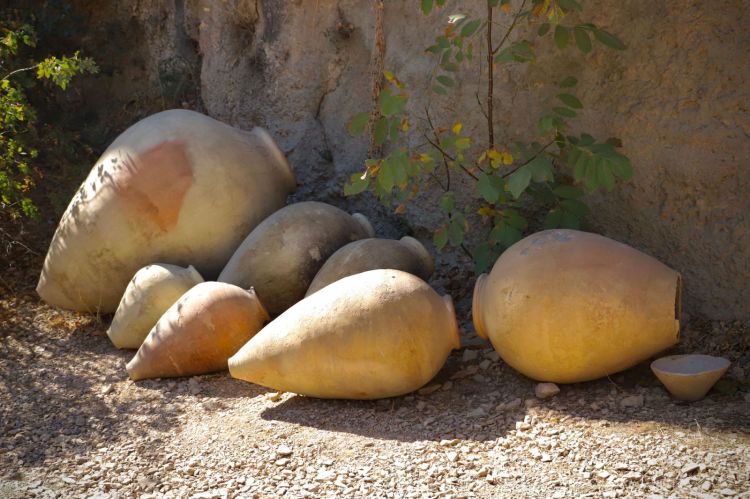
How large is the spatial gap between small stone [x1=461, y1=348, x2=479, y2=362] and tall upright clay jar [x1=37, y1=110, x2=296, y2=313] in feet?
4.50

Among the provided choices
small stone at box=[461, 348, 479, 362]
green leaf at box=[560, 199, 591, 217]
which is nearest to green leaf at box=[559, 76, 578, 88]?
green leaf at box=[560, 199, 591, 217]

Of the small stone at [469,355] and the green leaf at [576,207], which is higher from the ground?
the green leaf at [576,207]

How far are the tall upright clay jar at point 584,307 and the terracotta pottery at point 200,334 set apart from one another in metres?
1.13

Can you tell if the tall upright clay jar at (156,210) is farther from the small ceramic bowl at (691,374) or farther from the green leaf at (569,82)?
the small ceramic bowl at (691,374)

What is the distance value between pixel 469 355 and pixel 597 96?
125 centimetres

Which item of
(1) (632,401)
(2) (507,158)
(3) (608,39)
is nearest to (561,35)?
(3) (608,39)

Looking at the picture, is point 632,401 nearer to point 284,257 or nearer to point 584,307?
point 584,307

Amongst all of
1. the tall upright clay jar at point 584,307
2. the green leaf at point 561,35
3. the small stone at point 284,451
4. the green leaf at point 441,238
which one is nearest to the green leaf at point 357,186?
the green leaf at point 441,238

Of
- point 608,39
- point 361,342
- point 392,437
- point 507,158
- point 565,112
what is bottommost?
point 392,437

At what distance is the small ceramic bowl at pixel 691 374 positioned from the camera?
8.64 feet

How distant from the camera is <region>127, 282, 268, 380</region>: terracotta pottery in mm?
3334

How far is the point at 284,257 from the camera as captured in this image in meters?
3.70

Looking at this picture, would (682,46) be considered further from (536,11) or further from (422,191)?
(422,191)

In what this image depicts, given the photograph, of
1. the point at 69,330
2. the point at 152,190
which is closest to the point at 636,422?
the point at 152,190
